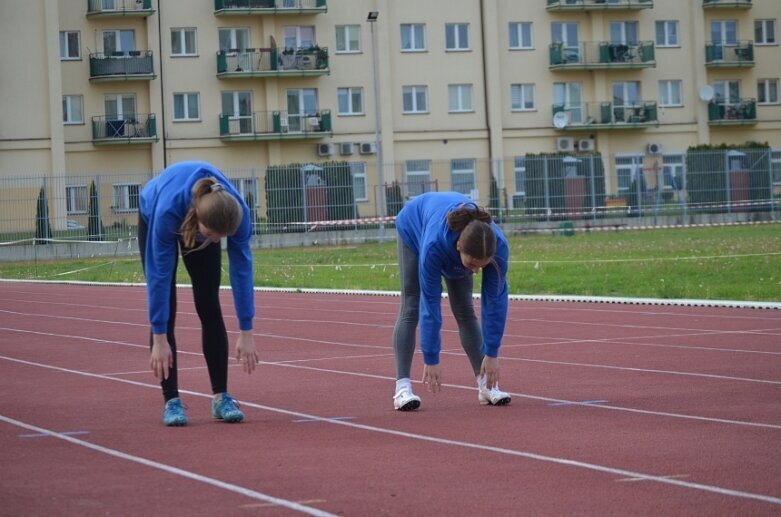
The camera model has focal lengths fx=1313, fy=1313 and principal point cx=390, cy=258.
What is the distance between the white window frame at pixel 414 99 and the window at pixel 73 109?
13.2 m

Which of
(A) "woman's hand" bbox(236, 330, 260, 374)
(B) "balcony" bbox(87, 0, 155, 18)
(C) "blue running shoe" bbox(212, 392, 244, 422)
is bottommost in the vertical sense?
(C) "blue running shoe" bbox(212, 392, 244, 422)

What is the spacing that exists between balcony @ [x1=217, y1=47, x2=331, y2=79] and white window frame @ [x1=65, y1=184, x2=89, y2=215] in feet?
51.6

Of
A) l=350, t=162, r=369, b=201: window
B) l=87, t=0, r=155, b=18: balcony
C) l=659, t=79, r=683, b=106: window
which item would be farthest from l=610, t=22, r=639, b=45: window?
l=87, t=0, r=155, b=18: balcony

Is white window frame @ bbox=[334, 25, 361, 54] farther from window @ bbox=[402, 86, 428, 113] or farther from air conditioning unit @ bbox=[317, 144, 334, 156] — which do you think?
air conditioning unit @ bbox=[317, 144, 334, 156]

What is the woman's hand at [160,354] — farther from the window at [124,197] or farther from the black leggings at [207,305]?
the window at [124,197]

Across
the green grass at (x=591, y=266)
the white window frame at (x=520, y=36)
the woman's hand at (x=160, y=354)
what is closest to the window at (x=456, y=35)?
the white window frame at (x=520, y=36)

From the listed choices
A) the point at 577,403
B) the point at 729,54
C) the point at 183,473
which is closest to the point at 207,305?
the point at 183,473

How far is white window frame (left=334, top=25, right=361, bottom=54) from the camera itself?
54.7 meters

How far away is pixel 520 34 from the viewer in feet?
185

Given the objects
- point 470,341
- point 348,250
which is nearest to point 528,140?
point 348,250

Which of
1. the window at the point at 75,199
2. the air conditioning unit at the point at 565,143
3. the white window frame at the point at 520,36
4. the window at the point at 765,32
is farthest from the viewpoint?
→ the window at the point at 765,32

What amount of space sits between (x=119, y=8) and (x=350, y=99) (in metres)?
10.2

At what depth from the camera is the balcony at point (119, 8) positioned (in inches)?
2028

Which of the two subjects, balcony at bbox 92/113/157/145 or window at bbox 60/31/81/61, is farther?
window at bbox 60/31/81/61
